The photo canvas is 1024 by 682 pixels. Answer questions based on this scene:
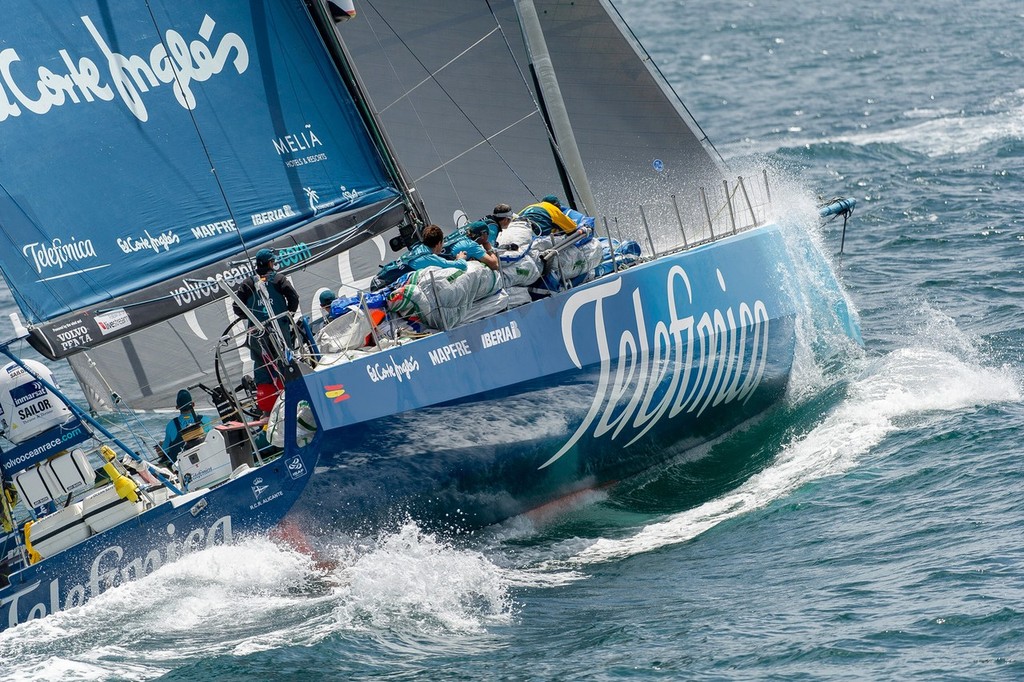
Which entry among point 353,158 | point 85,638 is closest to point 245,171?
point 353,158

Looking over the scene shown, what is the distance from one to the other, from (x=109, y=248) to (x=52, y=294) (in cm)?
51

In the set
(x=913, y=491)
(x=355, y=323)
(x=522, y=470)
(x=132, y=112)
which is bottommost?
(x=913, y=491)

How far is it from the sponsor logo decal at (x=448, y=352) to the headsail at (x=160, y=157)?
1.93 m

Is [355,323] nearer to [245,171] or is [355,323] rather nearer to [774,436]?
[245,171]

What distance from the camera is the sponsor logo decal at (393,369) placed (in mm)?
8422

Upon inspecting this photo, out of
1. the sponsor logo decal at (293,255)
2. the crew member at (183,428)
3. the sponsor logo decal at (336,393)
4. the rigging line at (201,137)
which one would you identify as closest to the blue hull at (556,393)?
the sponsor logo decal at (336,393)

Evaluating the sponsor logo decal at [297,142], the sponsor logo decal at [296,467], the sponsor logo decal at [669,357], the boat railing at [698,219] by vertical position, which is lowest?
the sponsor logo decal at [669,357]

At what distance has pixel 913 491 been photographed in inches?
355

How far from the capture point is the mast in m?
11.7

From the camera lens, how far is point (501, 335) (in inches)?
353

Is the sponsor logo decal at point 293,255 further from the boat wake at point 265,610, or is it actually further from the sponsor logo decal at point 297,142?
the boat wake at point 265,610

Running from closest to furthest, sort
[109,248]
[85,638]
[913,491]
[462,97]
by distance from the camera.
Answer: [85,638]
[913,491]
[109,248]
[462,97]

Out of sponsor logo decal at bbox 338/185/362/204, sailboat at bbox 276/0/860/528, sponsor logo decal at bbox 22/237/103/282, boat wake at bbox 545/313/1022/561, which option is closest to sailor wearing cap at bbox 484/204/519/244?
sailboat at bbox 276/0/860/528

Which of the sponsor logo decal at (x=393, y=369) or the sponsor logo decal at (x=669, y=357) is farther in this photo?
the sponsor logo decal at (x=669, y=357)
